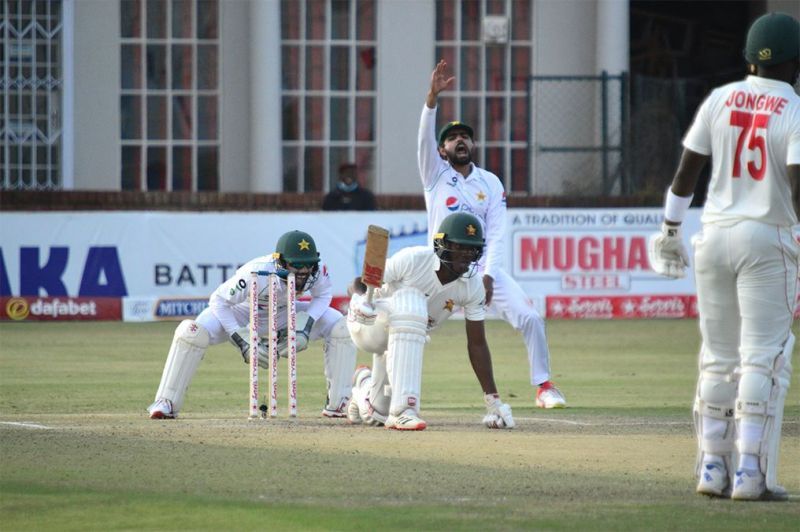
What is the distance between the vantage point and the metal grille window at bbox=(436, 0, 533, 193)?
24.9 meters

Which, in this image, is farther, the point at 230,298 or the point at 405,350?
the point at 230,298

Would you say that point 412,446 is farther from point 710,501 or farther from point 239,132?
point 239,132

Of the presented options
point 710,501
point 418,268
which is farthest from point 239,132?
point 710,501

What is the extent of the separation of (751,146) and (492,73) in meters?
18.7

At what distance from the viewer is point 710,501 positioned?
21.8 ft

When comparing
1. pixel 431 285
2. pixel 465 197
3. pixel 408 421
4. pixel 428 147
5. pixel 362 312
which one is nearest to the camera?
pixel 408 421

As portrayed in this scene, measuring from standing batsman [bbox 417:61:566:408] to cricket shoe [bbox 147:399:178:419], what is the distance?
205cm

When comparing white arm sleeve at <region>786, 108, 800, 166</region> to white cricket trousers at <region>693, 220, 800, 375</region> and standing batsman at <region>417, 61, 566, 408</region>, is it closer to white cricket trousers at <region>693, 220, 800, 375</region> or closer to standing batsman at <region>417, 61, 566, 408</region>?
white cricket trousers at <region>693, 220, 800, 375</region>

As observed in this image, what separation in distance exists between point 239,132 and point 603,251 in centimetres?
669

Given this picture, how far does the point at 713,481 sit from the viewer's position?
265 inches

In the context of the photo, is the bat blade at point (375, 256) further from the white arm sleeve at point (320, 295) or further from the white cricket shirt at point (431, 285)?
the white arm sleeve at point (320, 295)

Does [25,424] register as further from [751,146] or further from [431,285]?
[751,146]

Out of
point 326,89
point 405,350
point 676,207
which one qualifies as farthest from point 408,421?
point 326,89

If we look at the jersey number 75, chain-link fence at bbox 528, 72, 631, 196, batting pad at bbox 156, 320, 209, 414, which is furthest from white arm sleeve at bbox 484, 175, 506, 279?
chain-link fence at bbox 528, 72, 631, 196
